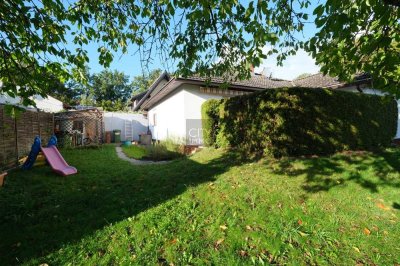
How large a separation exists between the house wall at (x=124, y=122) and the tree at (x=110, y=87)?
2719cm

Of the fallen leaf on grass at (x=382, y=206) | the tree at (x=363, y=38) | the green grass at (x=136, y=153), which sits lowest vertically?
the fallen leaf on grass at (x=382, y=206)

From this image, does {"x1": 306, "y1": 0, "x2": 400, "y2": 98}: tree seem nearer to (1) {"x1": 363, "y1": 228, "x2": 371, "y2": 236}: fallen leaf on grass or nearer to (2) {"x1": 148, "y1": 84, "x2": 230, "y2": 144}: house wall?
(1) {"x1": 363, "y1": 228, "x2": 371, "y2": 236}: fallen leaf on grass

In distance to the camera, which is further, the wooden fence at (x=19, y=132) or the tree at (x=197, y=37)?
the wooden fence at (x=19, y=132)

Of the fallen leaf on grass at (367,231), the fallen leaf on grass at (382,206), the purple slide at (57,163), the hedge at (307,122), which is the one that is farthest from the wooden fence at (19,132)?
the fallen leaf on grass at (382,206)

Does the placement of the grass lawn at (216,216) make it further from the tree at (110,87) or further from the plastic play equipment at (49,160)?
the tree at (110,87)

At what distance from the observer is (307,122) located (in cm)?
700

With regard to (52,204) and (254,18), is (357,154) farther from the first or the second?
(52,204)

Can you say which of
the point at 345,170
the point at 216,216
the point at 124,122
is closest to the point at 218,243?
the point at 216,216

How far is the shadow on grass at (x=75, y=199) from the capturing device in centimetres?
353

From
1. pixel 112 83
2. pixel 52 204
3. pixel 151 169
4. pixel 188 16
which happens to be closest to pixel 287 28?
pixel 188 16

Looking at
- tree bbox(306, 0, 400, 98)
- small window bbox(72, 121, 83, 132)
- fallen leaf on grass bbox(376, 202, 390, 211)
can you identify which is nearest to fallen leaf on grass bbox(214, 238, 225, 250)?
tree bbox(306, 0, 400, 98)

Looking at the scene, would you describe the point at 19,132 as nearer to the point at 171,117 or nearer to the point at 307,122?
the point at 171,117

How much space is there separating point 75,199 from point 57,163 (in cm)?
340

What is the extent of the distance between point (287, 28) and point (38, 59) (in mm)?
5092
